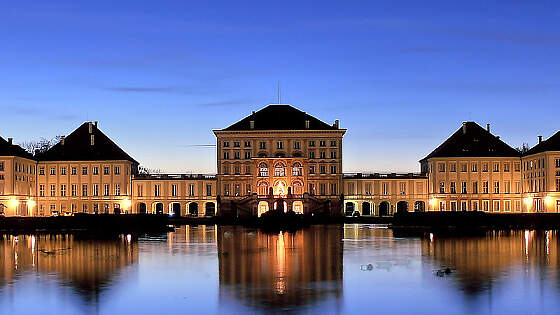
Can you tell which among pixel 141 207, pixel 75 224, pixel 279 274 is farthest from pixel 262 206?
pixel 279 274

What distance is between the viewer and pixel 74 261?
107 feet

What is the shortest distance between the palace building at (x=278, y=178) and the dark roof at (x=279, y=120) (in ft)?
0.39

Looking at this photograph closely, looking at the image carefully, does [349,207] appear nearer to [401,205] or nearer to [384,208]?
[384,208]

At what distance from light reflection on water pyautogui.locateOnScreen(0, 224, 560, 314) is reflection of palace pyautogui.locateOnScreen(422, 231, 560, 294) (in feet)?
0.14

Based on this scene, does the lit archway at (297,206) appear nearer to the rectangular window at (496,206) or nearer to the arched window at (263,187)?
the arched window at (263,187)

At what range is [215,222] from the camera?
84125 mm

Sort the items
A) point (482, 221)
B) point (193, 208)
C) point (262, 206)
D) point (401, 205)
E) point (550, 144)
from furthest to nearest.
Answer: point (193, 208) < point (401, 205) < point (262, 206) < point (550, 144) < point (482, 221)

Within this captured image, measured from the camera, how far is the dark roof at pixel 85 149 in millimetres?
102812

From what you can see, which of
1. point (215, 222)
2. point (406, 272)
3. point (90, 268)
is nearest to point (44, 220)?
point (215, 222)

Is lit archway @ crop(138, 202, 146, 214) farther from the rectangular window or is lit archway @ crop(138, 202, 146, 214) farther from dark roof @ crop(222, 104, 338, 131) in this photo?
the rectangular window

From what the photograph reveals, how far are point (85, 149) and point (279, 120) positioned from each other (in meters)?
23.2

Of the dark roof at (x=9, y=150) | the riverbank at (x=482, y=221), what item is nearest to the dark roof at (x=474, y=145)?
the riverbank at (x=482, y=221)

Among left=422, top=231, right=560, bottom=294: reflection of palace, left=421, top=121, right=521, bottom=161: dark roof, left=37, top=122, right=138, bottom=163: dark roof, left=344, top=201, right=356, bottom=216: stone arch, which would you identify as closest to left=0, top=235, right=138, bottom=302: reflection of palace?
left=422, top=231, right=560, bottom=294: reflection of palace

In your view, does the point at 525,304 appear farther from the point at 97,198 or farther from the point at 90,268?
the point at 97,198
